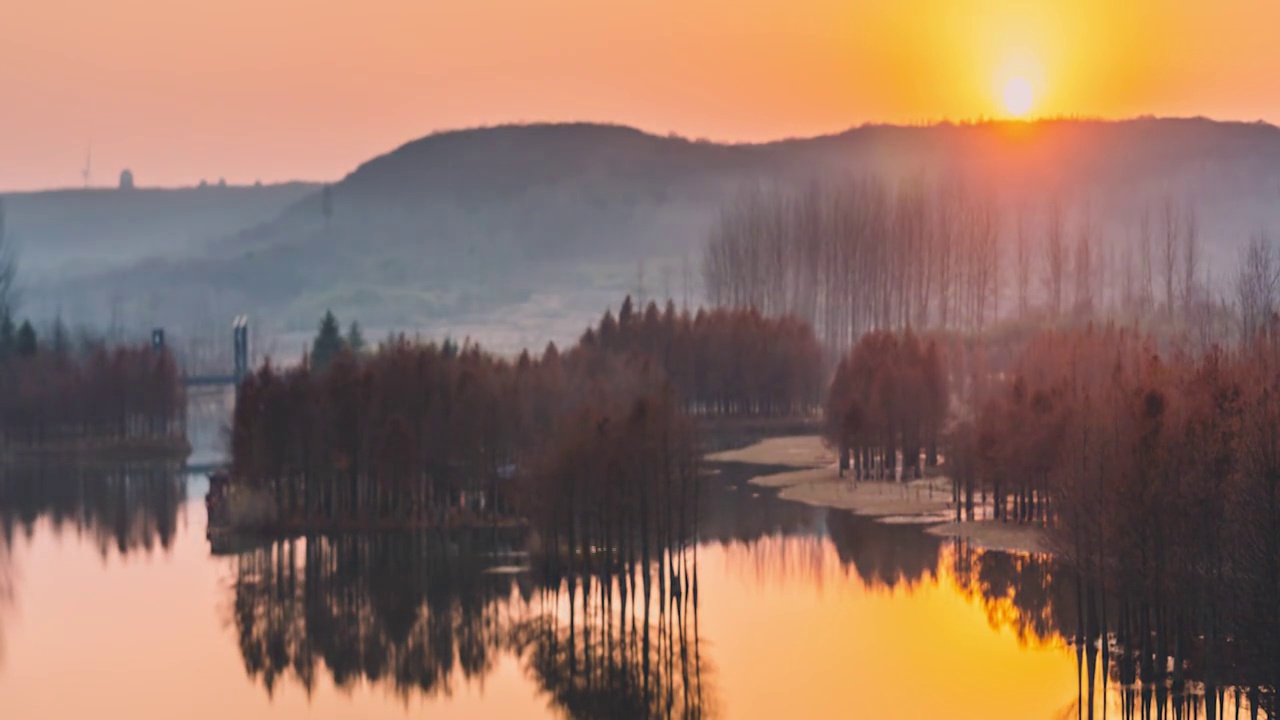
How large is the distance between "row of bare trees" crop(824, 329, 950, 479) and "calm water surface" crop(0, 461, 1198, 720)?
1455 centimetres

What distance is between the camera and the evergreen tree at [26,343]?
118688mm

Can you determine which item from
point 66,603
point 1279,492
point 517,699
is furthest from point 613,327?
point 1279,492

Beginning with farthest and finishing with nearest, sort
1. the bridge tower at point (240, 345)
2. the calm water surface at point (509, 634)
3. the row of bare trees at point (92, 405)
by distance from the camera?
the bridge tower at point (240, 345) < the row of bare trees at point (92, 405) < the calm water surface at point (509, 634)

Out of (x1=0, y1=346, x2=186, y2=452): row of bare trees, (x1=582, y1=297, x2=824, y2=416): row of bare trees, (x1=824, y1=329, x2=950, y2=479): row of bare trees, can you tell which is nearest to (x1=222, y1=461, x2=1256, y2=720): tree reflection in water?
(x1=824, y1=329, x2=950, y2=479): row of bare trees

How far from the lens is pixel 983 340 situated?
129m

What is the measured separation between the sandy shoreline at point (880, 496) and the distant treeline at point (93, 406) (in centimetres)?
3256

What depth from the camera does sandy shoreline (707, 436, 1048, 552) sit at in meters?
58.9

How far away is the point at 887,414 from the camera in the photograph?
77.9 m

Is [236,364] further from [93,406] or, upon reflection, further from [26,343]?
[93,406]

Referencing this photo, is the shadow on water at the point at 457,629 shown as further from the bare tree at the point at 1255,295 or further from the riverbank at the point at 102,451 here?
the riverbank at the point at 102,451

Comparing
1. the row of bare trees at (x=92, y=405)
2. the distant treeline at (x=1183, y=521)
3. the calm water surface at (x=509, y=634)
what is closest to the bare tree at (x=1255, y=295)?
the distant treeline at (x=1183, y=521)

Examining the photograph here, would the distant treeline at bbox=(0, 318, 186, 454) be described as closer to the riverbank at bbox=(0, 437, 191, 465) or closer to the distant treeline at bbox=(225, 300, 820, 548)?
the riverbank at bbox=(0, 437, 191, 465)

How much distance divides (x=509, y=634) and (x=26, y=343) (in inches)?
3269

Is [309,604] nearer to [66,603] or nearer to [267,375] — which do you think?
[66,603]
